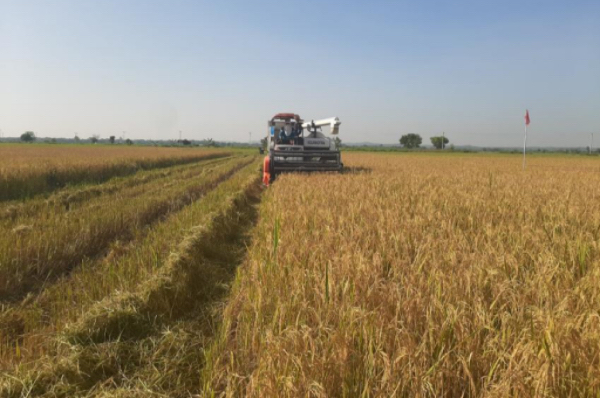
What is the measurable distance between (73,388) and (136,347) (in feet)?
1.70

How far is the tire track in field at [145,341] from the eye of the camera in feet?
7.52

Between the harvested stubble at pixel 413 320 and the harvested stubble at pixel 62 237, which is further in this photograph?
the harvested stubble at pixel 62 237

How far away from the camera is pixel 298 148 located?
14.0 m

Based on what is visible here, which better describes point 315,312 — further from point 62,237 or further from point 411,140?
point 411,140

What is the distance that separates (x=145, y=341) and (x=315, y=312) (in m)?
1.64

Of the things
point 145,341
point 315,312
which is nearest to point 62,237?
point 145,341

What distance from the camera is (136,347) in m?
2.76

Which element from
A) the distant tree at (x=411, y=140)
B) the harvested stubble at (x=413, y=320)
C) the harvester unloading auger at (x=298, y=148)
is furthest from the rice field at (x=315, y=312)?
the distant tree at (x=411, y=140)

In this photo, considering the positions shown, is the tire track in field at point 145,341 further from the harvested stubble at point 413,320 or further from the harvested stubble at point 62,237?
the harvested stubble at point 62,237

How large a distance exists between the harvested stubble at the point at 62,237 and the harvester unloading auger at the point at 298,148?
4984 millimetres

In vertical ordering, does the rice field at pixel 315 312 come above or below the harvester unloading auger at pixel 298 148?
below

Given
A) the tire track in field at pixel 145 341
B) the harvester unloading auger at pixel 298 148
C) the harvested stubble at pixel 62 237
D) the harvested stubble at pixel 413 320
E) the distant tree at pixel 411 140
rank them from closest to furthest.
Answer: the harvested stubble at pixel 413 320
the tire track in field at pixel 145 341
the harvested stubble at pixel 62 237
the harvester unloading auger at pixel 298 148
the distant tree at pixel 411 140

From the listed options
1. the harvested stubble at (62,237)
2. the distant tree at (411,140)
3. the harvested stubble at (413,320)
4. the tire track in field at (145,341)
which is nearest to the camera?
the harvested stubble at (413,320)

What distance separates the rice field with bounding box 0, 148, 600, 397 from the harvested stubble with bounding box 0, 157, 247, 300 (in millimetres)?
44
